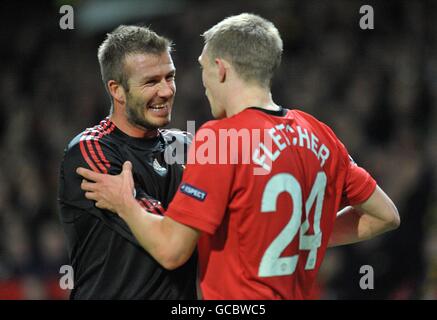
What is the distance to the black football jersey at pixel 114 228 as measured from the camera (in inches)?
125

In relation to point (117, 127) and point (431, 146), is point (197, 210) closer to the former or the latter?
point (117, 127)

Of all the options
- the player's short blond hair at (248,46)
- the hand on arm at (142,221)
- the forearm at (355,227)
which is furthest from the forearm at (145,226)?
the forearm at (355,227)

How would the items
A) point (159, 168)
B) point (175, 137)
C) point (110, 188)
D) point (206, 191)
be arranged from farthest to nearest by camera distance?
point (175, 137)
point (159, 168)
point (110, 188)
point (206, 191)

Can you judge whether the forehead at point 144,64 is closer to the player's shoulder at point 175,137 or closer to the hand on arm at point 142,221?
the player's shoulder at point 175,137

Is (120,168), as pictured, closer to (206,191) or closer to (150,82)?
(150,82)

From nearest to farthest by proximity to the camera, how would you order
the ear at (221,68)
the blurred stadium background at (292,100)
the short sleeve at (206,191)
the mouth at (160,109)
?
the short sleeve at (206,191)
the ear at (221,68)
the mouth at (160,109)
the blurred stadium background at (292,100)

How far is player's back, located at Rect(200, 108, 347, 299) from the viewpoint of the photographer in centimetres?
283

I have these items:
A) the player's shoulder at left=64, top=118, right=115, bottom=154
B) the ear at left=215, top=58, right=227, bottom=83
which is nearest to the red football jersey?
the ear at left=215, top=58, right=227, bottom=83

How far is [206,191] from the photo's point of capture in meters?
2.79

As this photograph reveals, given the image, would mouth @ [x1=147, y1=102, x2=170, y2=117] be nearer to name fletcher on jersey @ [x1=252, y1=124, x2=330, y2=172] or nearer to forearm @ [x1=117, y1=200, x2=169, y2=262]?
forearm @ [x1=117, y1=200, x2=169, y2=262]

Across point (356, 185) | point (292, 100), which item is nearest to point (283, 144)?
point (356, 185)

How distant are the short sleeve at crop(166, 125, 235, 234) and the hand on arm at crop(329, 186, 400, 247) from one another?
0.76 m

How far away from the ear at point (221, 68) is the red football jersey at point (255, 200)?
15 cm

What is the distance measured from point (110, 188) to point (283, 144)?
0.69 metres
